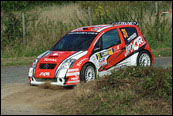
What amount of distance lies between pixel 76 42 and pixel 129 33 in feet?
6.17

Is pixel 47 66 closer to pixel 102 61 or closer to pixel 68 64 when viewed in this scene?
pixel 68 64

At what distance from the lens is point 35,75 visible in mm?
11734

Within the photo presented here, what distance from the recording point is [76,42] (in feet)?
41.2

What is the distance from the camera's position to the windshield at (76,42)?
12.2 metres

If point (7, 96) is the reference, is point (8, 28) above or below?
above

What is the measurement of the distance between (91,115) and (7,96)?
10.4 feet

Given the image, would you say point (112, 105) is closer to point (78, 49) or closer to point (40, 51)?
point (78, 49)

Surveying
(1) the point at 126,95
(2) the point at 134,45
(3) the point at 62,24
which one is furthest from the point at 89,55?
(3) the point at 62,24

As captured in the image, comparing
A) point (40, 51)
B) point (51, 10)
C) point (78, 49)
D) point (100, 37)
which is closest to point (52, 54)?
point (78, 49)

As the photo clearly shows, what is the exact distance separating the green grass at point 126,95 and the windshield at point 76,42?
2.68 metres

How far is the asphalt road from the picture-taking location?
44.7ft

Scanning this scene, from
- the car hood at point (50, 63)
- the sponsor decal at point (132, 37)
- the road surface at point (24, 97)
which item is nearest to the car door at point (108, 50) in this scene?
the sponsor decal at point (132, 37)

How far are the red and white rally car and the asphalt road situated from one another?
1.06 metres

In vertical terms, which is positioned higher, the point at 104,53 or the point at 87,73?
the point at 104,53
